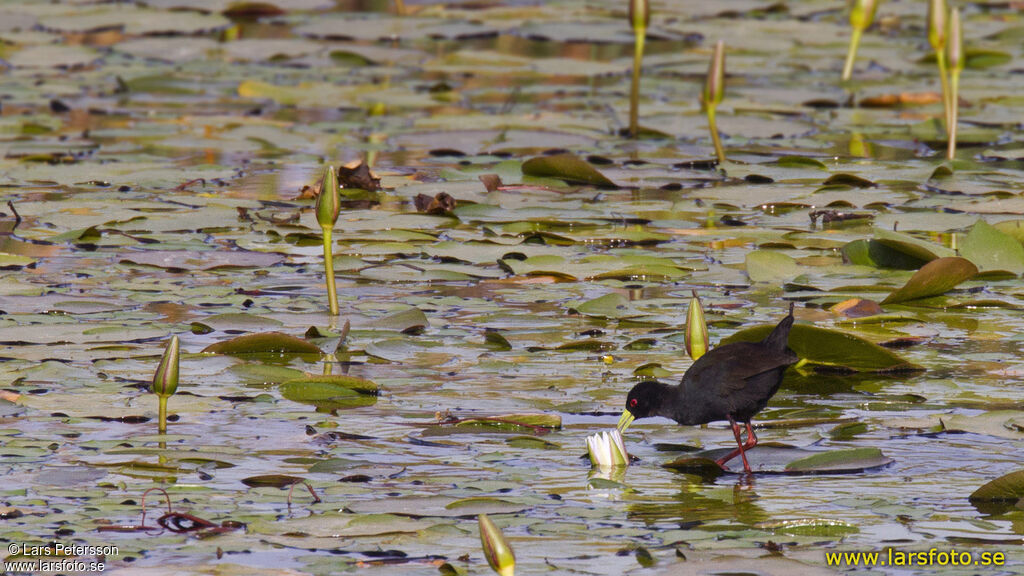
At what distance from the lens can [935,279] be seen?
17.7 ft

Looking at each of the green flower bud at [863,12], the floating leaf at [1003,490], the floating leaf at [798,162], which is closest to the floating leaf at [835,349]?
the floating leaf at [1003,490]

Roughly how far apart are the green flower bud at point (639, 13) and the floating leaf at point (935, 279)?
2789 mm

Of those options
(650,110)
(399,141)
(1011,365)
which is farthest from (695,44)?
(1011,365)

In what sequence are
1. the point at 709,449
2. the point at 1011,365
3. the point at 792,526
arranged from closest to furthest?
the point at 792,526
the point at 709,449
the point at 1011,365

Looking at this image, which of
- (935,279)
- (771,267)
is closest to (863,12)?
(771,267)

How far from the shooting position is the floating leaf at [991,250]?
19.1ft

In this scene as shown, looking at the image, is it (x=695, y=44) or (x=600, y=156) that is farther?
(x=695, y=44)

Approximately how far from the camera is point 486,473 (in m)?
3.81

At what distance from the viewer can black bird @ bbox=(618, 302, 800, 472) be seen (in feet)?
13.0

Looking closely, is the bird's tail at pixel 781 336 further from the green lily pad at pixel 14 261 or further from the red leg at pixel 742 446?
the green lily pad at pixel 14 261

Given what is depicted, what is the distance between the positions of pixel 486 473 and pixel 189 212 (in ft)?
11.2

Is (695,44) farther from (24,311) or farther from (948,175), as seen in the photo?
(24,311)

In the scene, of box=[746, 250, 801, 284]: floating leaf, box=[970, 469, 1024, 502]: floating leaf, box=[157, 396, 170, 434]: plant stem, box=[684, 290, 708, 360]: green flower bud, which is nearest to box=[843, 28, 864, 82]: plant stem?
box=[746, 250, 801, 284]: floating leaf

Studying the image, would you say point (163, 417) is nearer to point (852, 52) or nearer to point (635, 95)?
point (635, 95)
